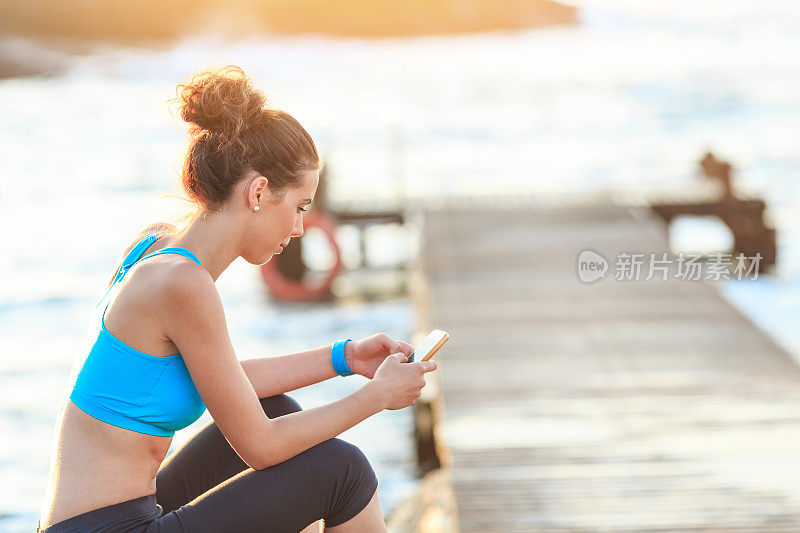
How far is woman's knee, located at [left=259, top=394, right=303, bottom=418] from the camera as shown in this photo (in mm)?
2180

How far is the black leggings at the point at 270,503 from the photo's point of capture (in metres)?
1.85

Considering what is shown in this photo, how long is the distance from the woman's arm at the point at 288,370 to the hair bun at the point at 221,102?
55cm

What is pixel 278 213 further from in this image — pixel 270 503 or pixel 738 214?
pixel 738 214

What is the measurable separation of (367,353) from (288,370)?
180 mm

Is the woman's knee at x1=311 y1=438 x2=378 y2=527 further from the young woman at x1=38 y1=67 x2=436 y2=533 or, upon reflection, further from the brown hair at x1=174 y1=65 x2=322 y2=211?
the brown hair at x1=174 y1=65 x2=322 y2=211

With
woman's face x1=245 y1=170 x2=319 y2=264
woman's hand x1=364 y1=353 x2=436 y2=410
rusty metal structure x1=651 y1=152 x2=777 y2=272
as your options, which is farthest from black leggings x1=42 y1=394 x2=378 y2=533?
rusty metal structure x1=651 y1=152 x2=777 y2=272

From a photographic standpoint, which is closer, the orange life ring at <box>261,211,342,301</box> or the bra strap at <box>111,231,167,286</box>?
the bra strap at <box>111,231,167,286</box>

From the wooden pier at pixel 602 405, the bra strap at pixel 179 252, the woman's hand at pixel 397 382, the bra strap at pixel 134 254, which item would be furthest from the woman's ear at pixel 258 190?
the wooden pier at pixel 602 405

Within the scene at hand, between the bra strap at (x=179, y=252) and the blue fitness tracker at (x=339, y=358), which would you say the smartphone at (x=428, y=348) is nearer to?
the blue fitness tracker at (x=339, y=358)

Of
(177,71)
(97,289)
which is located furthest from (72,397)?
(177,71)

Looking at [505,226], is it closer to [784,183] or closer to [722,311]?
[722,311]
